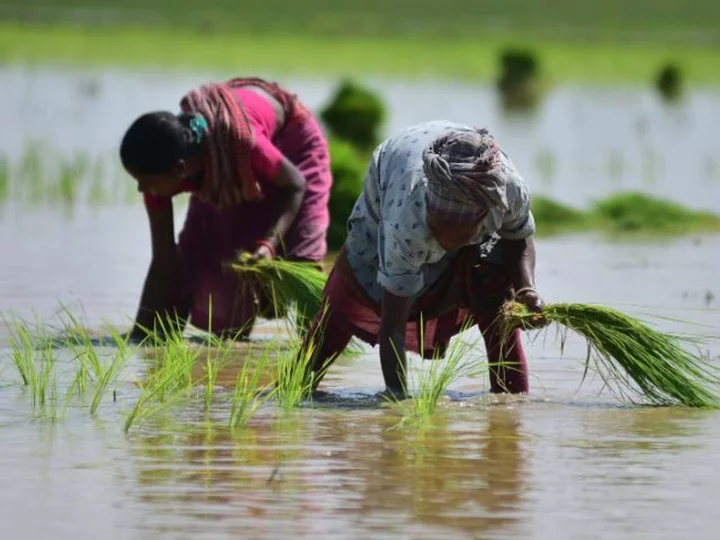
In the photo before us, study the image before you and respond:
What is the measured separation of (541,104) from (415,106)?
423cm

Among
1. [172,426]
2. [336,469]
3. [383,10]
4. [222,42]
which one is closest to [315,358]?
[172,426]

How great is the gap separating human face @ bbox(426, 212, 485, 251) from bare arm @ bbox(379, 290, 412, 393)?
0.30 m

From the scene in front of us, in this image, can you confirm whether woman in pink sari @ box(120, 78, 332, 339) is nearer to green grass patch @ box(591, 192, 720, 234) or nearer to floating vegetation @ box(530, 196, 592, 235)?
floating vegetation @ box(530, 196, 592, 235)

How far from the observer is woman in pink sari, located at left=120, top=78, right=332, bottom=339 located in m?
6.98

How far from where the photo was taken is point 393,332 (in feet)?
18.8

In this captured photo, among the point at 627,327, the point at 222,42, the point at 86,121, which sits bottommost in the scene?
the point at 627,327

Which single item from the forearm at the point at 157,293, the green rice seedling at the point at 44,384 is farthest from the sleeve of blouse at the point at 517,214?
the forearm at the point at 157,293

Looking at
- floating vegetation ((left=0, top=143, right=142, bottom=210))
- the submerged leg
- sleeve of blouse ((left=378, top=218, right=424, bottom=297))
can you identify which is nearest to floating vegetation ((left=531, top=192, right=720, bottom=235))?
floating vegetation ((left=0, top=143, right=142, bottom=210))

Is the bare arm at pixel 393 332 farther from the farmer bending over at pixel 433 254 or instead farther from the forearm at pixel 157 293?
the forearm at pixel 157 293

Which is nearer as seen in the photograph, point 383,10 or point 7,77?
point 7,77

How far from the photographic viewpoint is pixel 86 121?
19.7 meters

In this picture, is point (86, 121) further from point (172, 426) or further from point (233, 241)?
point (172, 426)

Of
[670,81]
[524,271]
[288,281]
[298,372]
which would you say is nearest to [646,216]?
[288,281]

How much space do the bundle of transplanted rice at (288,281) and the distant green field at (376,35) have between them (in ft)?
70.8
